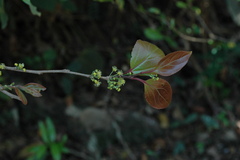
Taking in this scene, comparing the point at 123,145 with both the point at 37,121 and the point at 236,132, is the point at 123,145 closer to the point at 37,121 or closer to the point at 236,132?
the point at 37,121

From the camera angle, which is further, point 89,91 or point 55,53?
point 89,91

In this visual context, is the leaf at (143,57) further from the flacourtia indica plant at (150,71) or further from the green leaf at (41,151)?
the green leaf at (41,151)

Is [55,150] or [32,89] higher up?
[55,150]

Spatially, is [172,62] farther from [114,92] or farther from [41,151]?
[114,92]

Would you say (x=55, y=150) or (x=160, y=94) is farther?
(x=55, y=150)

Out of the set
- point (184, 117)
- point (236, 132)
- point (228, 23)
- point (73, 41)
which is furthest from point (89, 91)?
point (228, 23)

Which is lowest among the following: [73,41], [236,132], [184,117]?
[236,132]

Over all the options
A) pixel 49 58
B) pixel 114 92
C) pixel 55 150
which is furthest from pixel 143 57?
pixel 114 92

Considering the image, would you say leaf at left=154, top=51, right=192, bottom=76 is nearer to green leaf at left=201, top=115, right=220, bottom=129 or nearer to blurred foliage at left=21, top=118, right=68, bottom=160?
blurred foliage at left=21, top=118, right=68, bottom=160
